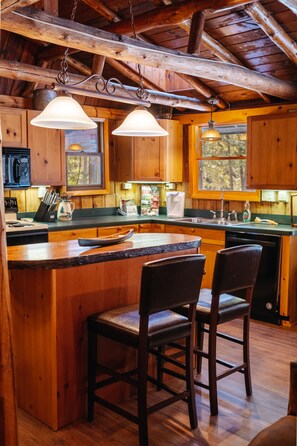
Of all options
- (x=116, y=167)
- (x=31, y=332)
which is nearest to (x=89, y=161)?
(x=116, y=167)

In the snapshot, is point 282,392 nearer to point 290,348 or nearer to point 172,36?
point 290,348

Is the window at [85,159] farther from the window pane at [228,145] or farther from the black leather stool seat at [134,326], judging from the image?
the black leather stool seat at [134,326]

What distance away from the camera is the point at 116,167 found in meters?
6.22

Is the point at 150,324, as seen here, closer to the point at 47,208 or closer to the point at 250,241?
the point at 250,241

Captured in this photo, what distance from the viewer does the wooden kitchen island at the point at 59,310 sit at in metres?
2.73

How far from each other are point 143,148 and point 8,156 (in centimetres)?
189

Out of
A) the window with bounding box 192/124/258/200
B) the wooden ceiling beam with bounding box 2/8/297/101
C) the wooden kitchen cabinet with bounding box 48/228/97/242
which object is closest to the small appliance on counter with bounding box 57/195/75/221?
the wooden kitchen cabinet with bounding box 48/228/97/242

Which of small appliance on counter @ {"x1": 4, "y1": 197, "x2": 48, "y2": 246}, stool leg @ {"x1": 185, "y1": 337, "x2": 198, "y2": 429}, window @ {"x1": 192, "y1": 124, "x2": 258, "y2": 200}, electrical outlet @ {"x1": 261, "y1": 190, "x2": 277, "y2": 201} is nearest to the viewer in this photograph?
stool leg @ {"x1": 185, "y1": 337, "x2": 198, "y2": 429}

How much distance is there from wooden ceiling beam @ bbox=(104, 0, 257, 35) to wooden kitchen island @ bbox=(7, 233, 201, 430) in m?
1.93

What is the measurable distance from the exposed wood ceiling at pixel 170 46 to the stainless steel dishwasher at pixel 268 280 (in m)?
1.51

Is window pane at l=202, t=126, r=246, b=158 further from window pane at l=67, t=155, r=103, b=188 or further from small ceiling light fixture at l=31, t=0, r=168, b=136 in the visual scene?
small ceiling light fixture at l=31, t=0, r=168, b=136

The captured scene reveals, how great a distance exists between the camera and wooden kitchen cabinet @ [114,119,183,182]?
6.00 metres

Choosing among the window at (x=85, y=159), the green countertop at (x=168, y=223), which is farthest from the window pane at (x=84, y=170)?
the green countertop at (x=168, y=223)

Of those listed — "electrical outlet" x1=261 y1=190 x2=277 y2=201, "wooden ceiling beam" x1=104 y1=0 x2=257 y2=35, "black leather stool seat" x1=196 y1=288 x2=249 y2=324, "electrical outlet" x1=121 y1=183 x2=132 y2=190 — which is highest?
"wooden ceiling beam" x1=104 y1=0 x2=257 y2=35
